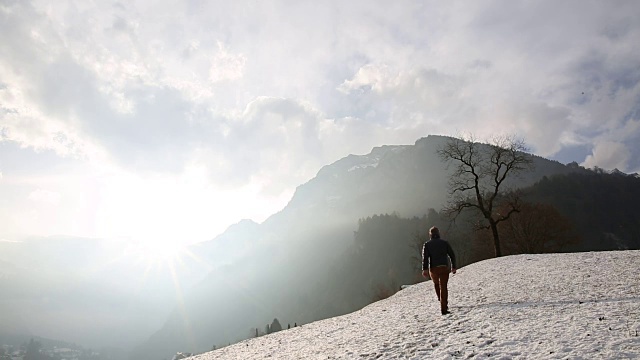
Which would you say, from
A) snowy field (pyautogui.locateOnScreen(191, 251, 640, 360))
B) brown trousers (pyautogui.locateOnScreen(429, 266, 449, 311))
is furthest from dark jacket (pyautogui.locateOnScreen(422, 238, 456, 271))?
snowy field (pyautogui.locateOnScreen(191, 251, 640, 360))

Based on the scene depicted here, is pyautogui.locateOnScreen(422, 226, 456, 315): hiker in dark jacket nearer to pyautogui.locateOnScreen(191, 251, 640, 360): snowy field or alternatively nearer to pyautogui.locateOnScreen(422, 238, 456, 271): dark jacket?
pyautogui.locateOnScreen(422, 238, 456, 271): dark jacket

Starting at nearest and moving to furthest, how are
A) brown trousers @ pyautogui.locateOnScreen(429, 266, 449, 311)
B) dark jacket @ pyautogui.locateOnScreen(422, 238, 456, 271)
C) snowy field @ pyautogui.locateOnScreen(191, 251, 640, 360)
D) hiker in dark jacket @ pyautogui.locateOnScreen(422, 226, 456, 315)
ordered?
snowy field @ pyautogui.locateOnScreen(191, 251, 640, 360)
brown trousers @ pyautogui.locateOnScreen(429, 266, 449, 311)
hiker in dark jacket @ pyautogui.locateOnScreen(422, 226, 456, 315)
dark jacket @ pyautogui.locateOnScreen(422, 238, 456, 271)

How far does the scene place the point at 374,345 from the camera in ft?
41.0

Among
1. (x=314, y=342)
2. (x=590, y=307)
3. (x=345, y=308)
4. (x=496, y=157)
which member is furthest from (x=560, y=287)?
(x=345, y=308)

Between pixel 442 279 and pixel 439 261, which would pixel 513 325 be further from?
pixel 439 261

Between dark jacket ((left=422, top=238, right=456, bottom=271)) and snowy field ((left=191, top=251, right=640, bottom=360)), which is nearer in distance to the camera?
snowy field ((left=191, top=251, right=640, bottom=360))

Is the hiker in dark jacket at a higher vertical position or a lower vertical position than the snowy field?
higher

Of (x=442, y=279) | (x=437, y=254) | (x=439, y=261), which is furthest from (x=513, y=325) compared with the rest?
(x=437, y=254)

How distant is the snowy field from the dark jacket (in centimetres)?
218

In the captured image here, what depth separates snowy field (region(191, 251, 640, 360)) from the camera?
30.6 feet

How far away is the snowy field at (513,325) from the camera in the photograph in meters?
9.34

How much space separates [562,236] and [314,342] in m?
69.9

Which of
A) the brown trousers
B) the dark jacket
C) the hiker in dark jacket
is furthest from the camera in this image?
the dark jacket

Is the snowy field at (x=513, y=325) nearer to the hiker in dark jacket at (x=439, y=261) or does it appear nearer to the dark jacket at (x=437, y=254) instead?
the hiker in dark jacket at (x=439, y=261)
